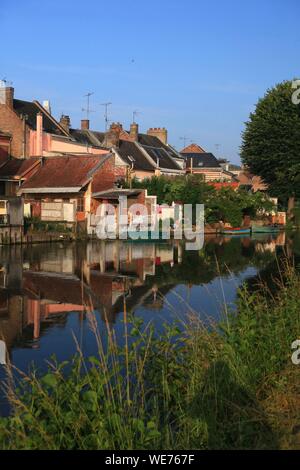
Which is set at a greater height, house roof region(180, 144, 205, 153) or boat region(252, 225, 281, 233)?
house roof region(180, 144, 205, 153)

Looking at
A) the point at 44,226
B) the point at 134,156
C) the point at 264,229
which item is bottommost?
the point at 264,229

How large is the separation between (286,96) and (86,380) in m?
35.7

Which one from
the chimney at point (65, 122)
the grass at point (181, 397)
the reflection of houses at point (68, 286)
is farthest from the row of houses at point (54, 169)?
the grass at point (181, 397)

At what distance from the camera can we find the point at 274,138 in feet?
125

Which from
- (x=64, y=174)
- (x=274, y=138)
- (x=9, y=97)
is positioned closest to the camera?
(x=274, y=138)

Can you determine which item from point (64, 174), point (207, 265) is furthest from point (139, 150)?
point (207, 265)

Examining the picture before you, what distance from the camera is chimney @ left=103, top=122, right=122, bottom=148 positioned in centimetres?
5931

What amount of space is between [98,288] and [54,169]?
24.7 m

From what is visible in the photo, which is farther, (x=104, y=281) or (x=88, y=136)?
(x=88, y=136)

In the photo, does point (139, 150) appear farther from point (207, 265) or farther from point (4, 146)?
point (207, 265)

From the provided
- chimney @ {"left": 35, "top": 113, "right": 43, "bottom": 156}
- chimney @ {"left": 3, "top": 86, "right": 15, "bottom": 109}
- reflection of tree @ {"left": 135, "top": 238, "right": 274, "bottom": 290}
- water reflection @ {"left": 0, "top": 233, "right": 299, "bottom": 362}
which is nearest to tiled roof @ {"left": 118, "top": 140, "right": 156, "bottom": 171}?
chimney @ {"left": 35, "top": 113, "right": 43, "bottom": 156}

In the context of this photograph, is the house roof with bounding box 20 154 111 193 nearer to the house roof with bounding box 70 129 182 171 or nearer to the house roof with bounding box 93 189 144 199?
the house roof with bounding box 93 189 144 199

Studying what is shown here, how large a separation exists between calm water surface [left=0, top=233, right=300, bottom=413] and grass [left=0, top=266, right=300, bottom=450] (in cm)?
110
